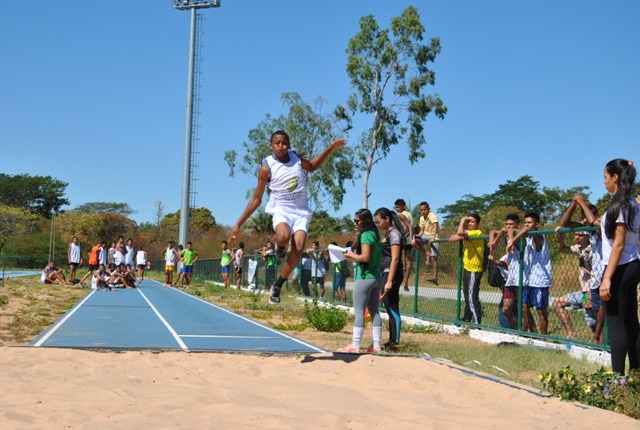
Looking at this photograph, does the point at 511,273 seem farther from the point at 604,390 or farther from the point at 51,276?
the point at 51,276

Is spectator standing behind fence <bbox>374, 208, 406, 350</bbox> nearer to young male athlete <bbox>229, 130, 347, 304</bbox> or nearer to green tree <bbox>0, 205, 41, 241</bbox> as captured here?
young male athlete <bbox>229, 130, 347, 304</bbox>

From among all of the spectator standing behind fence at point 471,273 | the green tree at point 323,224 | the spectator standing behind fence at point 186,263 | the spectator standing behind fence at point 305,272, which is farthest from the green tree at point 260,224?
the spectator standing behind fence at point 471,273

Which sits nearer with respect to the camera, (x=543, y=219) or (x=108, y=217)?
(x=543, y=219)

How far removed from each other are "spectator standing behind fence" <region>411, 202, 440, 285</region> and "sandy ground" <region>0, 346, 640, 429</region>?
497 centimetres

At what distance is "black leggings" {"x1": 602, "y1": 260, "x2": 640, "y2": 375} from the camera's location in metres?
6.42

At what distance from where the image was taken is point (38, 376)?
6715 millimetres

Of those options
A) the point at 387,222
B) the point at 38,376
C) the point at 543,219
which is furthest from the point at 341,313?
the point at 543,219

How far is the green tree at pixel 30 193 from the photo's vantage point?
94.9m

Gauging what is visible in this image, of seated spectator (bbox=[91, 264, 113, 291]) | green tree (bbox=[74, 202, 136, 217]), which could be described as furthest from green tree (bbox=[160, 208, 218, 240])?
seated spectator (bbox=[91, 264, 113, 291])

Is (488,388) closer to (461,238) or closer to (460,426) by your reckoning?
(460,426)

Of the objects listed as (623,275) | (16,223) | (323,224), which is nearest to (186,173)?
(323,224)

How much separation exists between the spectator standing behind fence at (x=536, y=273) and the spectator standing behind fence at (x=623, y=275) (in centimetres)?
378

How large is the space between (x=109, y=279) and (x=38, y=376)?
20315 millimetres

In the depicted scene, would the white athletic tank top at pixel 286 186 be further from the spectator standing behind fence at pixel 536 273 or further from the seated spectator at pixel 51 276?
the seated spectator at pixel 51 276
